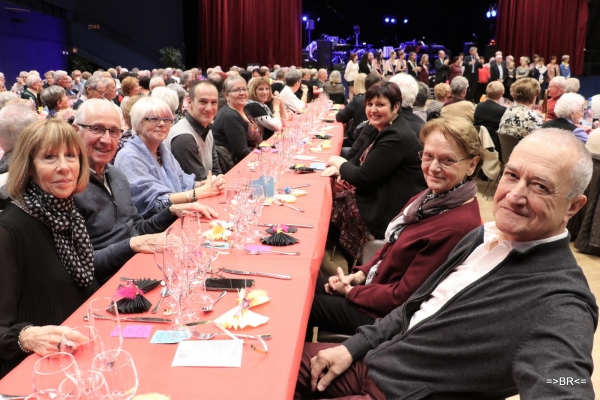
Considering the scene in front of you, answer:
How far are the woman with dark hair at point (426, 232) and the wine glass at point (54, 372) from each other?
4.34 ft

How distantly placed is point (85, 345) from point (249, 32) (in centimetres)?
1914

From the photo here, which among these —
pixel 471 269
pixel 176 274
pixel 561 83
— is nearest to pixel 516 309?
pixel 471 269

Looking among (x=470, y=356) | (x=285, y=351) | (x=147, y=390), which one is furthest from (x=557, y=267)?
(x=147, y=390)

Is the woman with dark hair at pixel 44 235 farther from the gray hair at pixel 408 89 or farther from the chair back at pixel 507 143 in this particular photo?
the chair back at pixel 507 143

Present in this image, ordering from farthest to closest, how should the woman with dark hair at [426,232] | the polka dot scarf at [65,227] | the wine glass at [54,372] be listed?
the woman with dark hair at [426,232], the polka dot scarf at [65,227], the wine glass at [54,372]

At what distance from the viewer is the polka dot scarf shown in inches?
74.5

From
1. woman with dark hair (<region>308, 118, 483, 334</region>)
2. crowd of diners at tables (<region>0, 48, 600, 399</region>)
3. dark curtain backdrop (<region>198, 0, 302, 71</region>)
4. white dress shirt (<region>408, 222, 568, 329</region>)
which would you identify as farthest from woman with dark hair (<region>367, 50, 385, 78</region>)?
white dress shirt (<region>408, 222, 568, 329</region>)

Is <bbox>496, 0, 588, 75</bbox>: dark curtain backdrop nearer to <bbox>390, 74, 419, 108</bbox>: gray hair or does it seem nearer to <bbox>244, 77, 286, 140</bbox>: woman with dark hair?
<bbox>244, 77, 286, 140</bbox>: woman with dark hair

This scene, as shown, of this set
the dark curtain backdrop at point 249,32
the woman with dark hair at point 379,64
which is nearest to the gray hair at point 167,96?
the woman with dark hair at point 379,64

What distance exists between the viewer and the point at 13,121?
3000mm

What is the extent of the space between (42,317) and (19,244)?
0.28 meters

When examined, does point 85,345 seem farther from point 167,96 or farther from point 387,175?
point 167,96

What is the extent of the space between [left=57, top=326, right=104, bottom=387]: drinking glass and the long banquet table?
0.15 metres

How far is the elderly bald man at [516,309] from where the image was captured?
49.2 inches
